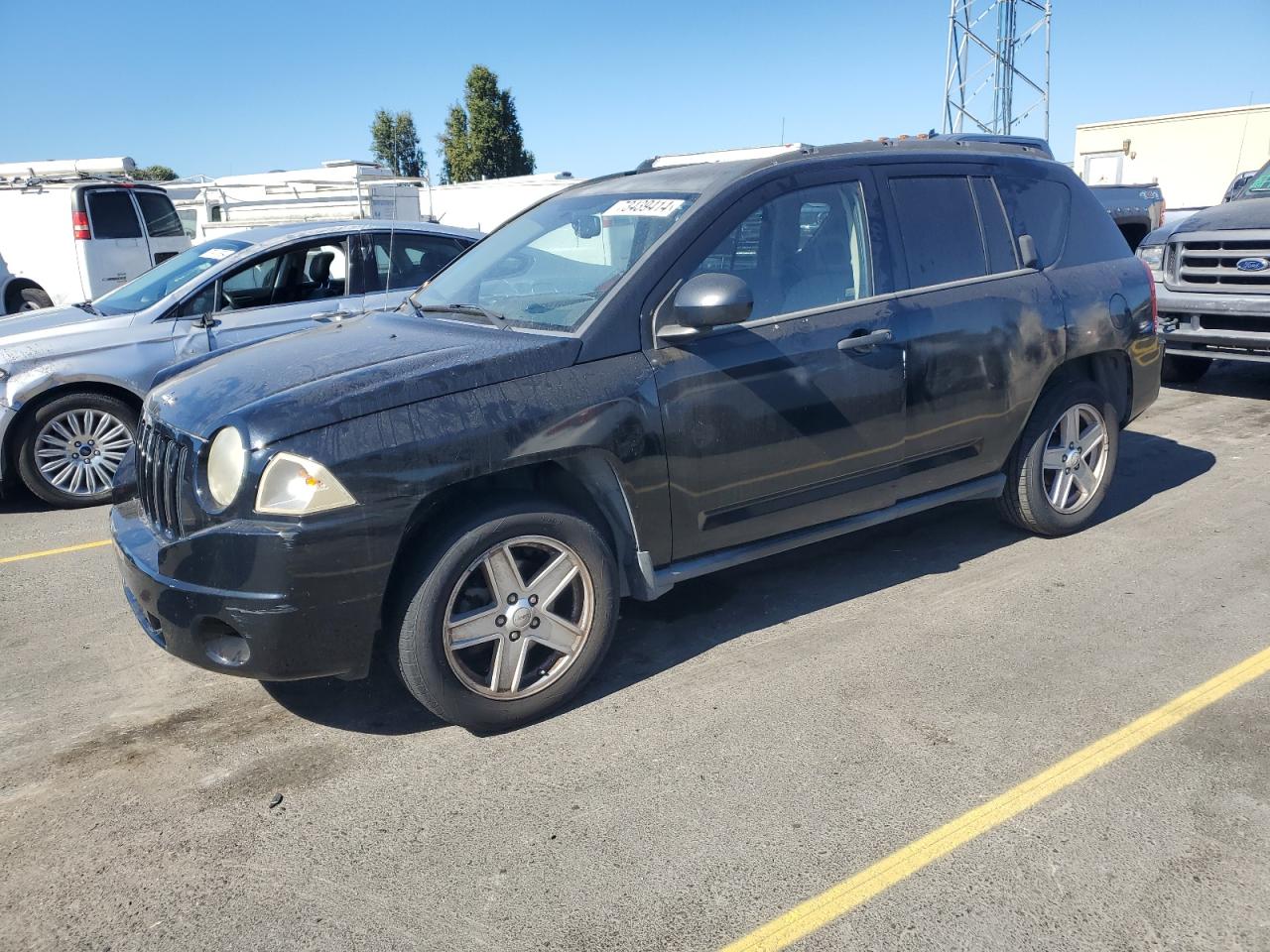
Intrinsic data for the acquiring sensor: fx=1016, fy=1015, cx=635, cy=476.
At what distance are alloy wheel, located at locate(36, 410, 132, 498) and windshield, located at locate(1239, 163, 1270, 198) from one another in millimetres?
9706

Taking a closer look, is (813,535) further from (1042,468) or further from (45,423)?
(45,423)

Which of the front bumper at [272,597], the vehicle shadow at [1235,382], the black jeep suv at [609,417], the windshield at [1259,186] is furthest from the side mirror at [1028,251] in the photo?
the windshield at [1259,186]

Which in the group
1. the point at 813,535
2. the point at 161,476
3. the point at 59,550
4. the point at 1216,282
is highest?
the point at 1216,282

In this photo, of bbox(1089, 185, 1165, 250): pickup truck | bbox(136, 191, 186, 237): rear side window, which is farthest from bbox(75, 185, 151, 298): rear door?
bbox(1089, 185, 1165, 250): pickup truck

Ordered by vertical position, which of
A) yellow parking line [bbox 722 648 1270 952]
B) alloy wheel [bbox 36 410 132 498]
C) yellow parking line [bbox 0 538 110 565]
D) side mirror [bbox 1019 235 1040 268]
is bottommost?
yellow parking line [bbox 722 648 1270 952]

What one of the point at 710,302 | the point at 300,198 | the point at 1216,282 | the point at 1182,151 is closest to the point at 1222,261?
the point at 1216,282

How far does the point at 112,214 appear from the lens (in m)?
14.3

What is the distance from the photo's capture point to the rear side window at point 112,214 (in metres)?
14.1

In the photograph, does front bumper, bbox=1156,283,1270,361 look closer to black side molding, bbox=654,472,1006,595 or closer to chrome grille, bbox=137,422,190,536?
black side molding, bbox=654,472,1006,595

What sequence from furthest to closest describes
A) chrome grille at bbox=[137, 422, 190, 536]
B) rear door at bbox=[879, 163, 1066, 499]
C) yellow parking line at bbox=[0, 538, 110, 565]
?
yellow parking line at bbox=[0, 538, 110, 565], rear door at bbox=[879, 163, 1066, 499], chrome grille at bbox=[137, 422, 190, 536]

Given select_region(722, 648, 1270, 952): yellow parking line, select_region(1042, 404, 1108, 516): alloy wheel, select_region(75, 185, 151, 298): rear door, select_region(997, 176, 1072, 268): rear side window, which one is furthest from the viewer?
select_region(75, 185, 151, 298): rear door

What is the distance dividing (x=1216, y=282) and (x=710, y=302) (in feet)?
21.8

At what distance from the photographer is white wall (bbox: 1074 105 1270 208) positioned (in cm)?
2117

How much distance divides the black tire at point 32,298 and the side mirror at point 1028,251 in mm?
14657
